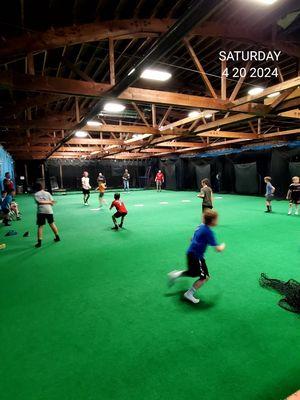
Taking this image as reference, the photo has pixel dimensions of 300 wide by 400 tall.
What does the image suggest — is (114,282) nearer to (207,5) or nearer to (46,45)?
(207,5)

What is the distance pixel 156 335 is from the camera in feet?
8.69

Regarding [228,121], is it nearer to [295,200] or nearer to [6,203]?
[295,200]

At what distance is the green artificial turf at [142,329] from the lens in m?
2.03

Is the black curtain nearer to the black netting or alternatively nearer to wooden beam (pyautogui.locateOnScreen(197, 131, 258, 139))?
wooden beam (pyautogui.locateOnScreen(197, 131, 258, 139))

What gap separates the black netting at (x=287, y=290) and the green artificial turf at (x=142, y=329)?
0.42 ft

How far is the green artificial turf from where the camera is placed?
203 centimetres

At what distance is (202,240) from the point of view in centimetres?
329

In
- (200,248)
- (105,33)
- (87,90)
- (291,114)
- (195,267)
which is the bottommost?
(195,267)

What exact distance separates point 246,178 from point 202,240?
16.5 meters

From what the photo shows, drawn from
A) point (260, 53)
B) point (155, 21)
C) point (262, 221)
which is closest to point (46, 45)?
point (155, 21)

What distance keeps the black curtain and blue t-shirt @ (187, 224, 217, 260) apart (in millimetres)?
15999

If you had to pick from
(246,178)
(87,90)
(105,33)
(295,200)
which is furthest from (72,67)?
(246,178)

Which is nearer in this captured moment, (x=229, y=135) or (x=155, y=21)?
(x=155, y=21)

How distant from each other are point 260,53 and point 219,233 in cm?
511
